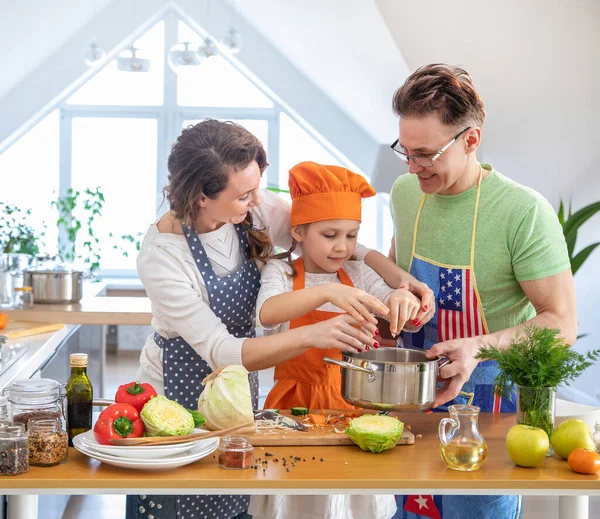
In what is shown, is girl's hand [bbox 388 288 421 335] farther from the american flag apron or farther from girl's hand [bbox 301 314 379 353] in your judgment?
the american flag apron

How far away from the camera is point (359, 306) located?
2035 millimetres

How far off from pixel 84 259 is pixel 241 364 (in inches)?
295

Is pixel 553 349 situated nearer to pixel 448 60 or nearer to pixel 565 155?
pixel 448 60

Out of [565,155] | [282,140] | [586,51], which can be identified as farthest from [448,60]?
[282,140]

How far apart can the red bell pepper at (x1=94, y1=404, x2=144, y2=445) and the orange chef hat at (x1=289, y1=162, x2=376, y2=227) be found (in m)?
0.82

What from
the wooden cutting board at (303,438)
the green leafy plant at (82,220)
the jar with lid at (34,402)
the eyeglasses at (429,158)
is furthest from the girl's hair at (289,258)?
the green leafy plant at (82,220)

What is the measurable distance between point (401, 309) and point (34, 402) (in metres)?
0.93

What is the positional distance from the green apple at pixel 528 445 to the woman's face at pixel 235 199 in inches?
36.0

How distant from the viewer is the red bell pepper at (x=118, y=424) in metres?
1.72

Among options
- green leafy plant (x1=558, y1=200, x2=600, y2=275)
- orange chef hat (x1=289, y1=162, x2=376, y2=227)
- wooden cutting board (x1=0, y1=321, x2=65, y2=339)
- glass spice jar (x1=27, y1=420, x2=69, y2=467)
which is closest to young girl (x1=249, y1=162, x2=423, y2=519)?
orange chef hat (x1=289, y1=162, x2=376, y2=227)

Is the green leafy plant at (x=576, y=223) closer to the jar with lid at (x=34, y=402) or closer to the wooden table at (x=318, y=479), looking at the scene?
the wooden table at (x=318, y=479)

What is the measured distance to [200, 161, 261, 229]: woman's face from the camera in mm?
2168

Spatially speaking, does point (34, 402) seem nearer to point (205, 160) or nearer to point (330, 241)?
point (205, 160)

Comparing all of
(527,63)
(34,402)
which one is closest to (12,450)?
(34,402)
